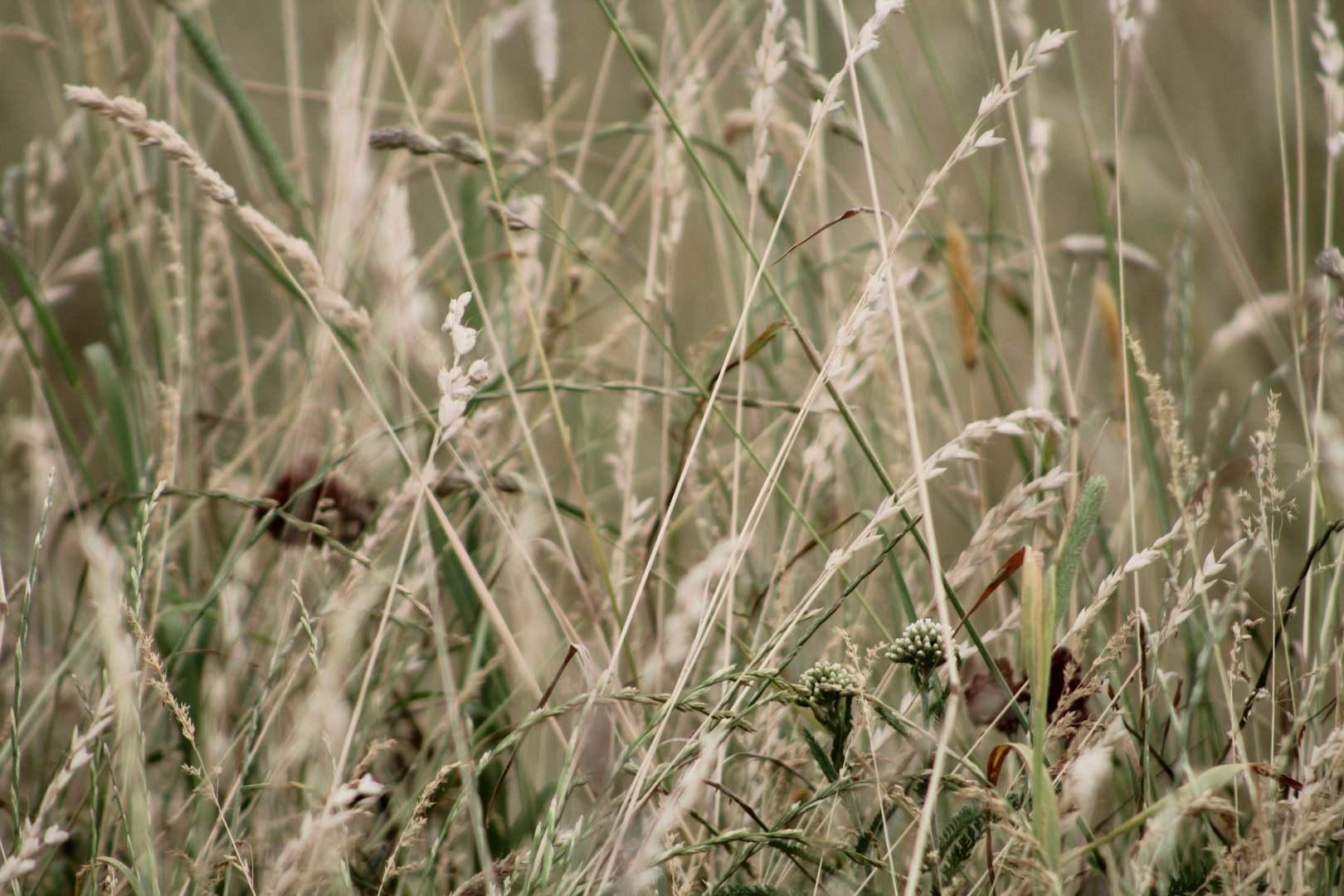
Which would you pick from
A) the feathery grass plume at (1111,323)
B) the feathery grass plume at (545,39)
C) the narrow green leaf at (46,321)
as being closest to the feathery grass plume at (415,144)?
the feathery grass plume at (545,39)

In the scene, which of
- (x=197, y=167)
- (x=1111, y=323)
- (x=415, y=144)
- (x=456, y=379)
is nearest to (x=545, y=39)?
(x=415, y=144)

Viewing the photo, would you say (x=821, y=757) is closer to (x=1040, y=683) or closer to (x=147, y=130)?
(x=1040, y=683)

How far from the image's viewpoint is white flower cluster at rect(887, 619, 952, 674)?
0.55 meters

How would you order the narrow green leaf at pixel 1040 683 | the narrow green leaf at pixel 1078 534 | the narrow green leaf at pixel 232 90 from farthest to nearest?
the narrow green leaf at pixel 232 90 → the narrow green leaf at pixel 1078 534 → the narrow green leaf at pixel 1040 683

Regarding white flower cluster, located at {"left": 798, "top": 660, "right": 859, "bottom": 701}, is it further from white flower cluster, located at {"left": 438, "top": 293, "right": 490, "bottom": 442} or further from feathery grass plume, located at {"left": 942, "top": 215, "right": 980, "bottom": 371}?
feathery grass plume, located at {"left": 942, "top": 215, "right": 980, "bottom": 371}

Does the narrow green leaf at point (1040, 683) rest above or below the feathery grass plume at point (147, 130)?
below

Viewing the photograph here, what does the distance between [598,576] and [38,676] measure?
61 centimetres

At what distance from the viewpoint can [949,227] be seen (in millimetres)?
849

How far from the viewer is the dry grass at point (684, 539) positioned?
0.55 metres

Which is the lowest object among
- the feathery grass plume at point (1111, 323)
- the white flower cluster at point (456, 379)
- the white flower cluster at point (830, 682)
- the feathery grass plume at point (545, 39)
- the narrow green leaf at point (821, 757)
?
the narrow green leaf at point (821, 757)

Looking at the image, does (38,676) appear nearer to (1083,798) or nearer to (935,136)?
(1083,798)

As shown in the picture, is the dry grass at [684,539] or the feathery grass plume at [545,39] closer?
the dry grass at [684,539]

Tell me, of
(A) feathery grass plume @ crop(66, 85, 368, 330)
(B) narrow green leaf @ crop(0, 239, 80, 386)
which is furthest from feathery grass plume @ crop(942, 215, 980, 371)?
(B) narrow green leaf @ crop(0, 239, 80, 386)

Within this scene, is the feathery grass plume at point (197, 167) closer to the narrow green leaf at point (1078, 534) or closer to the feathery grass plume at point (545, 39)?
the feathery grass plume at point (545, 39)
